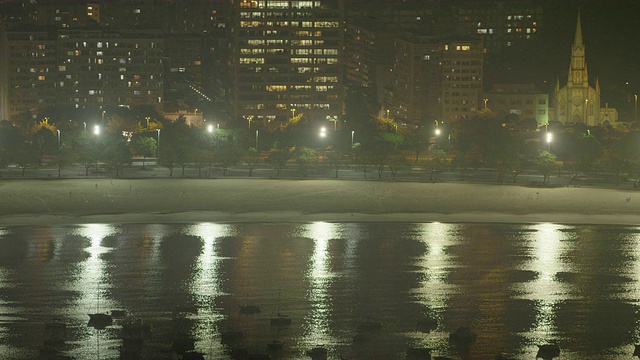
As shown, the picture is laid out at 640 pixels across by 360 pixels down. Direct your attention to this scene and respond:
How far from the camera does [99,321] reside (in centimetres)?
2967

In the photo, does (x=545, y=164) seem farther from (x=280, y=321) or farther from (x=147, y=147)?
(x=280, y=321)

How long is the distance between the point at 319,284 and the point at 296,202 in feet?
113

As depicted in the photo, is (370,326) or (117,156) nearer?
(370,326)

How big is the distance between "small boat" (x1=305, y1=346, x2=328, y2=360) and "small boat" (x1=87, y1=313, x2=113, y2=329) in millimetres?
6741

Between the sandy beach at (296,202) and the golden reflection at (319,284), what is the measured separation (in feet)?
23.0

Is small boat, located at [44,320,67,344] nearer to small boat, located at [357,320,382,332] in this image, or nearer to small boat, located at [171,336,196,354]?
small boat, located at [171,336,196,354]

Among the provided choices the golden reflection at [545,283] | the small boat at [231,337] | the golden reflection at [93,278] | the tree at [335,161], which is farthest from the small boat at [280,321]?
the tree at [335,161]

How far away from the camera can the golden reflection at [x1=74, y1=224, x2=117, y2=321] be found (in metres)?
32.5

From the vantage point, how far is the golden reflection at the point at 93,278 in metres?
32.5

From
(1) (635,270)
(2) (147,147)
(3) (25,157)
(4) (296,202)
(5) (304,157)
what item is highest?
(2) (147,147)

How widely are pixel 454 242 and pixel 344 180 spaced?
3509 centimetres

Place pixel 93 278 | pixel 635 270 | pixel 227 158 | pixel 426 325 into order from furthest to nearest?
pixel 227 158, pixel 635 270, pixel 93 278, pixel 426 325

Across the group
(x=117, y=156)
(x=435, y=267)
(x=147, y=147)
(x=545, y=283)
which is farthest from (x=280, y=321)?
(x=147, y=147)

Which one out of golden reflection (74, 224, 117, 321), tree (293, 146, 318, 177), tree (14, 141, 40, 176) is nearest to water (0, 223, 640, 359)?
golden reflection (74, 224, 117, 321)
